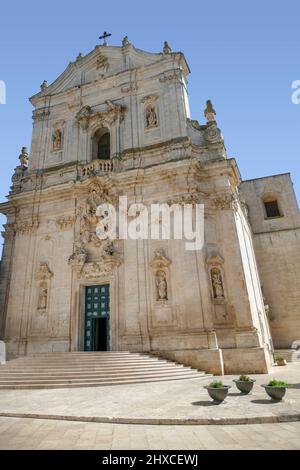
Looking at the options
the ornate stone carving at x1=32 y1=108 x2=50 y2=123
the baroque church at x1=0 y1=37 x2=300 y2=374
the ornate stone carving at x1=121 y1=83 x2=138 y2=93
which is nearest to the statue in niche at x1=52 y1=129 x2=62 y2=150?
the baroque church at x1=0 y1=37 x2=300 y2=374

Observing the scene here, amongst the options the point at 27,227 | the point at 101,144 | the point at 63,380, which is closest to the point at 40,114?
the point at 101,144

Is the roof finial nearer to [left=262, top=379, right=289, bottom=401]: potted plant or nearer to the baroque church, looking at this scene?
the baroque church

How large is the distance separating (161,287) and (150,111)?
11.0m

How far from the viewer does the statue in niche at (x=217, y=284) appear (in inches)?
537

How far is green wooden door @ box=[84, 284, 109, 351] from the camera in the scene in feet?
49.5

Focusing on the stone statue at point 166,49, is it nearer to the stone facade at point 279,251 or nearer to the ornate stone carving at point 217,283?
the stone facade at point 279,251

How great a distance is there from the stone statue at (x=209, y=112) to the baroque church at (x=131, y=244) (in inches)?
2.6

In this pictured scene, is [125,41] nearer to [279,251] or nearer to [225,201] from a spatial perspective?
[225,201]

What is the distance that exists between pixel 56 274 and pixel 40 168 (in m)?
7.55

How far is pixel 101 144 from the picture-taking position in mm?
20500

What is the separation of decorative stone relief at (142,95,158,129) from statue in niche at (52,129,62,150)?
607 cm

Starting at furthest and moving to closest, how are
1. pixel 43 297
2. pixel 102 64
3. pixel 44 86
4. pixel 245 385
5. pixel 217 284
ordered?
pixel 44 86 < pixel 102 64 < pixel 43 297 < pixel 217 284 < pixel 245 385

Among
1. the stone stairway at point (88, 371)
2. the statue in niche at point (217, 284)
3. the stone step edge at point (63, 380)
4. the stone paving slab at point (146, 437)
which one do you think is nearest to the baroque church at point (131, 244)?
the statue in niche at point (217, 284)
